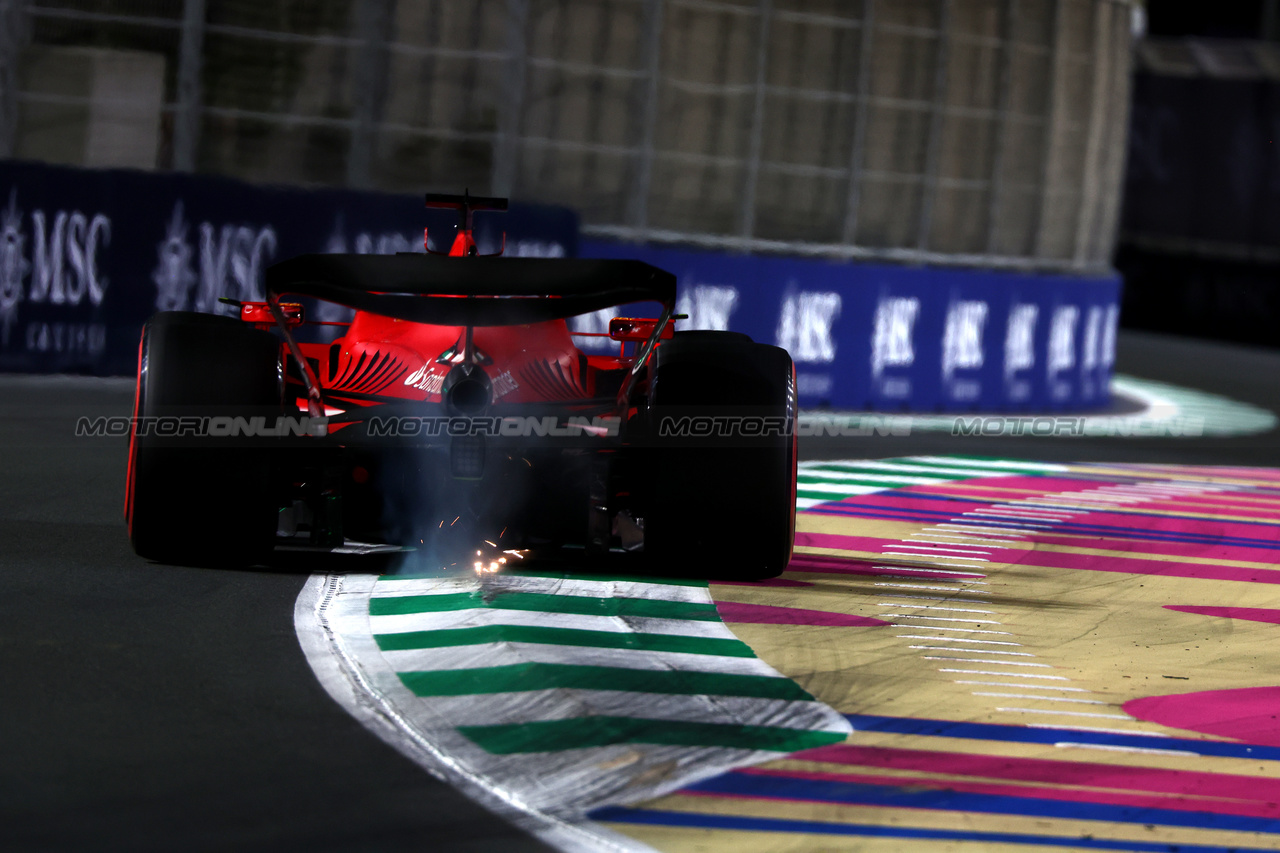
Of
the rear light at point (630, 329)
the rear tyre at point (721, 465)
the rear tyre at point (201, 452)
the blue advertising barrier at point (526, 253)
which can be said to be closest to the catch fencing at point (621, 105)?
the blue advertising barrier at point (526, 253)

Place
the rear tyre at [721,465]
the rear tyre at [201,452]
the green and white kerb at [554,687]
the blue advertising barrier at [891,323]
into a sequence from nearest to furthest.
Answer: the green and white kerb at [554,687] < the rear tyre at [201,452] < the rear tyre at [721,465] < the blue advertising barrier at [891,323]

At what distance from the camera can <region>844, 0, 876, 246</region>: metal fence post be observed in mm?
18359

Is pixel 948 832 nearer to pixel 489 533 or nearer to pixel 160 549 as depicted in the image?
pixel 489 533

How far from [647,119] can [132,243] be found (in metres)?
5.68

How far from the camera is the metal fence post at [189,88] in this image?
17.2m

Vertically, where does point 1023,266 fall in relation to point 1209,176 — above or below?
below

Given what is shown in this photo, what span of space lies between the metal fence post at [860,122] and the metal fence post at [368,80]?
507 cm

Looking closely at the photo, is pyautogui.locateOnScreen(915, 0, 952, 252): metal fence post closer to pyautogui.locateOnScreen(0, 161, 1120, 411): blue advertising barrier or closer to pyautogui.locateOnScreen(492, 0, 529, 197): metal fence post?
pyautogui.locateOnScreen(0, 161, 1120, 411): blue advertising barrier

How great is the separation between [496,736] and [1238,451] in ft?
41.2

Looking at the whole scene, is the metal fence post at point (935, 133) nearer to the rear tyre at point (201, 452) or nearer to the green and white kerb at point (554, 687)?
the green and white kerb at point (554, 687)

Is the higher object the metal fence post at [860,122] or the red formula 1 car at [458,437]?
the metal fence post at [860,122]

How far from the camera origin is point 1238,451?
1605 cm

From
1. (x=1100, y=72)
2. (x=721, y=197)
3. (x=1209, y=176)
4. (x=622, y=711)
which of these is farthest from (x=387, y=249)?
(x=1209, y=176)

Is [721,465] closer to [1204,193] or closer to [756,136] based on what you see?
[756,136]
